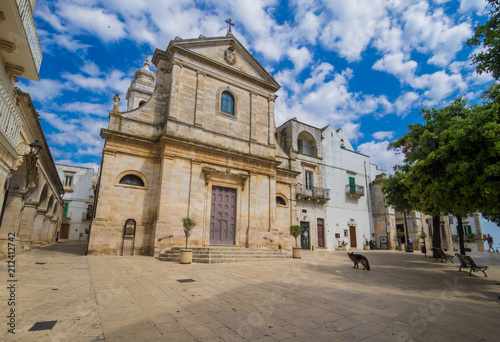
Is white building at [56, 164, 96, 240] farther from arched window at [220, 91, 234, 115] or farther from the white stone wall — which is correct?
the white stone wall

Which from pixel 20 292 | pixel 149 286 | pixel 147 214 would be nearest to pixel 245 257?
pixel 147 214

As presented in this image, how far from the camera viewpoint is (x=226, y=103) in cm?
1800

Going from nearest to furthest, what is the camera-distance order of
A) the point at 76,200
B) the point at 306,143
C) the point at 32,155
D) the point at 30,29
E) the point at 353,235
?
the point at 30,29 → the point at 32,155 → the point at 306,143 → the point at 353,235 → the point at 76,200

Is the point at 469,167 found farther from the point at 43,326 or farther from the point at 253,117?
the point at 253,117

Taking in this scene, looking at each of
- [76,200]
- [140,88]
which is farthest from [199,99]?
[76,200]

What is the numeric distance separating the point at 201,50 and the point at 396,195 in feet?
51.7

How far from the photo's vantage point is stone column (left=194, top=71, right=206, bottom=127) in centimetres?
1606

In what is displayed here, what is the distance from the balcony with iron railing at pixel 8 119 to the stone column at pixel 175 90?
853 cm

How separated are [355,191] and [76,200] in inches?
1493

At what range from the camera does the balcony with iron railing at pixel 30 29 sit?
5.70 meters

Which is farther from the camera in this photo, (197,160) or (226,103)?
(226,103)

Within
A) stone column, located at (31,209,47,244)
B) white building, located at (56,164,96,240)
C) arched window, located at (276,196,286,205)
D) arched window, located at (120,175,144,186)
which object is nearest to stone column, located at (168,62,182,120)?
arched window, located at (120,175,144,186)

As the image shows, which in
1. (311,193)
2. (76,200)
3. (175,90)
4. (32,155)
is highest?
(175,90)

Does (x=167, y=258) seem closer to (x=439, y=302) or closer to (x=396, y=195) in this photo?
(x=439, y=302)
